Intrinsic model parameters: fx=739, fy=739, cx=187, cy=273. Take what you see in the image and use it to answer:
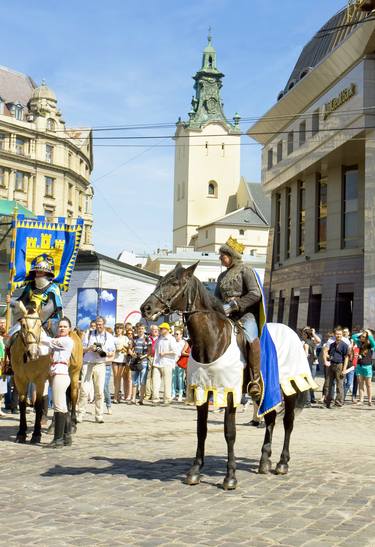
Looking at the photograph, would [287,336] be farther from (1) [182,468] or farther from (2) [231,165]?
(2) [231,165]

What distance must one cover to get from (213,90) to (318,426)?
121 m

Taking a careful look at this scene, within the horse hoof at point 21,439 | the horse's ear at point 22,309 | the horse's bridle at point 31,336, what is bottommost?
the horse hoof at point 21,439

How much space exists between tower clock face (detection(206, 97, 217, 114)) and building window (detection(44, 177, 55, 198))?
53.6 m

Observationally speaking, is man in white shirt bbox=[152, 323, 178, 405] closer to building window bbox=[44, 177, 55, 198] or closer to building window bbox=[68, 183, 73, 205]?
building window bbox=[44, 177, 55, 198]

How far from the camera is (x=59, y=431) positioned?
11.0 m

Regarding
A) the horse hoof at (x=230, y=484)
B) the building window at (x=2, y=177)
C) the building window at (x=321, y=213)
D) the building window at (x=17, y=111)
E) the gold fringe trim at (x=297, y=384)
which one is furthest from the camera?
the building window at (x=17, y=111)

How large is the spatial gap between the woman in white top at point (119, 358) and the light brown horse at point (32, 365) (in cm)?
684

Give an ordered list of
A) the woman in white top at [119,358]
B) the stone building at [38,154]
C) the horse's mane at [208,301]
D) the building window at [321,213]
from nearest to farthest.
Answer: the horse's mane at [208,301]
the woman in white top at [119,358]
the building window at [321,213]
the stone building at [38,154]

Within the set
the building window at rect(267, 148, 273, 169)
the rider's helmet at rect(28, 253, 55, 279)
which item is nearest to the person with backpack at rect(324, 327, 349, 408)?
the rider's helmet at rect(28, 253, 55, 279)

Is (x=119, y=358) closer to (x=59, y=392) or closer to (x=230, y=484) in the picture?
(x=59, y=392)

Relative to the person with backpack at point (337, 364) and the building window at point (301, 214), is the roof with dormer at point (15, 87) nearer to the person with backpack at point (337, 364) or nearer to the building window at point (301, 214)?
the building window at point (301, 214)

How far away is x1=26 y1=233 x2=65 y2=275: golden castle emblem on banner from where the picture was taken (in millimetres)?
25922

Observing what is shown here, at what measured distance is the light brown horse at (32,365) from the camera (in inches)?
432

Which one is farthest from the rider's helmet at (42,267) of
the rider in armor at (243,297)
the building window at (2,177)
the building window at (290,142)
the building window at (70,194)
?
the building window at (70,194)
